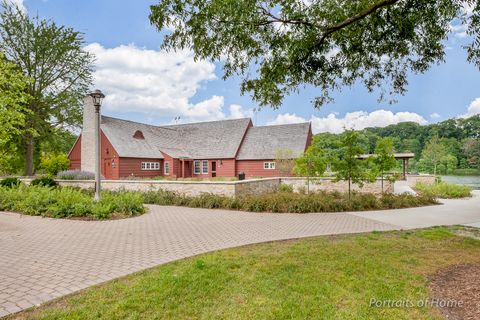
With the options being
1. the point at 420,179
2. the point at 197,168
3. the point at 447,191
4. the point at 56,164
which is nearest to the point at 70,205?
the point at 447,191

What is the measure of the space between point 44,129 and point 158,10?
26.0 meters

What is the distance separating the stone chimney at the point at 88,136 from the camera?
2684 centimetres

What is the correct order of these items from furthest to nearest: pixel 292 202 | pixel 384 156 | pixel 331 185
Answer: pixel 331 185 → pixel 384 156 → pixel 292 202

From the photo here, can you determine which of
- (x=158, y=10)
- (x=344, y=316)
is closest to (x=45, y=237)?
(x=158, y=10)

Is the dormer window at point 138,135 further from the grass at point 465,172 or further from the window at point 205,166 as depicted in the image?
the grass at point 465,172

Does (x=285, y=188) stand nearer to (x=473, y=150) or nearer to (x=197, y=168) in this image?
(x=197, y=168)

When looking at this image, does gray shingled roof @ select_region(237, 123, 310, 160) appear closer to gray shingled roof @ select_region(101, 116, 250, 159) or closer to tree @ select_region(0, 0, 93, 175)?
gray shingled roof @ select_region(101, 116, 250, 159)

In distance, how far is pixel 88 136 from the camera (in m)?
27.1

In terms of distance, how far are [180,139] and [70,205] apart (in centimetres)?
2506

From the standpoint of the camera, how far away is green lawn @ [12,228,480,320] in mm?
3441

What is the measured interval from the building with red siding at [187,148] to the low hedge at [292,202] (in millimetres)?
14200

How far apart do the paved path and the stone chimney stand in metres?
16.8

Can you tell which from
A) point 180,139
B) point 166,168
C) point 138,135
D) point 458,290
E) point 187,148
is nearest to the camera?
point 458,290

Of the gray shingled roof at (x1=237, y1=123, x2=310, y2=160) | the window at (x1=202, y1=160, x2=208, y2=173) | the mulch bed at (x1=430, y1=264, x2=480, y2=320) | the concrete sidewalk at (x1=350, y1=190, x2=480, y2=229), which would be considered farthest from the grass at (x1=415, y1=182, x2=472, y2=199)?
the window at (x1=202, y1=160, x2=208, y2=173)
